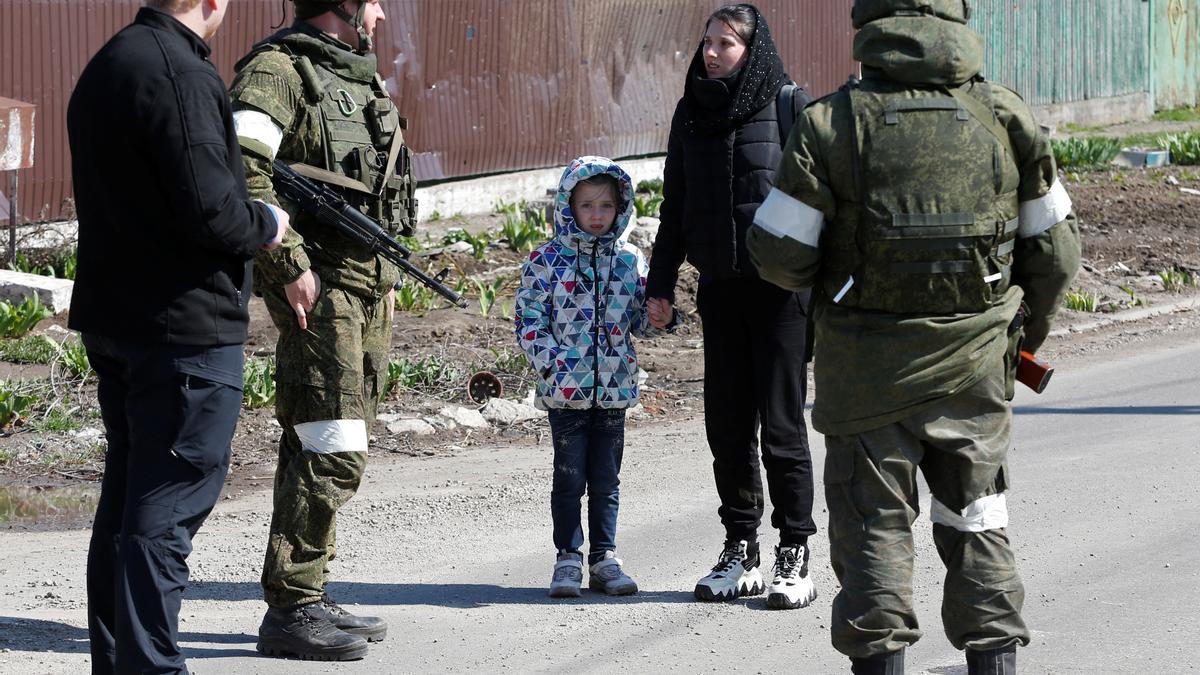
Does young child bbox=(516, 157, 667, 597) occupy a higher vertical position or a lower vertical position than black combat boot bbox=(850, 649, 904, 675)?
higher

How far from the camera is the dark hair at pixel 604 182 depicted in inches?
219

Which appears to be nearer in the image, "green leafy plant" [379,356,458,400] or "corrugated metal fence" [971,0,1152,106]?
"green leafy plant" [379,356,458,400]

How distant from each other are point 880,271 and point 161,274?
6.14 feet

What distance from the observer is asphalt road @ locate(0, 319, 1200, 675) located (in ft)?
16.1

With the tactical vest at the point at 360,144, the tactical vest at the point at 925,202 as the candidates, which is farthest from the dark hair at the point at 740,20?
the tactical vest at the point at 925,202

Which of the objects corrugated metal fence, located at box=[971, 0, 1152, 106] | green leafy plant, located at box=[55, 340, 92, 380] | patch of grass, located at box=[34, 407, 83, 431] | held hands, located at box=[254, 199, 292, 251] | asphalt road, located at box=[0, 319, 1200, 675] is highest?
corrugated metal fence, located at box=[971, 0, 1152, 106]

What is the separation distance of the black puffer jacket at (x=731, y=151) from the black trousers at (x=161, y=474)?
1846 mm

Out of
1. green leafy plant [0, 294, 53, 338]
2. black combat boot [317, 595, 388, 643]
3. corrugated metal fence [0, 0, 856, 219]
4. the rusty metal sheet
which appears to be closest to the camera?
black combat boot [317, 595, 388, 643]

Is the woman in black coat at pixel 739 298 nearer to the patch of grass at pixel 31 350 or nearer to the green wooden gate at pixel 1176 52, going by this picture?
the patch of grass at pixel 31 350

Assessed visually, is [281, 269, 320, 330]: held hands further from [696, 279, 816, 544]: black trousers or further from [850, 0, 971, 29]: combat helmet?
[850, 0, 971, 29]: combat helmet

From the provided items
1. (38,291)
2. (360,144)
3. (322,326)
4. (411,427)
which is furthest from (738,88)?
(38,291)

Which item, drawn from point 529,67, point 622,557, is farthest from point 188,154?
point 529,67

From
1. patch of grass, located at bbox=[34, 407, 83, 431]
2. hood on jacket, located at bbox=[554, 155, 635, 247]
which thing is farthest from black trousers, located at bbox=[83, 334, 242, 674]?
patch of grass, located at bbox=[34, 407, 83, 431]

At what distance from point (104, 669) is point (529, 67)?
1141 centimetres
